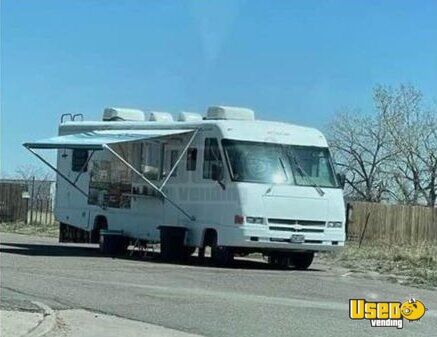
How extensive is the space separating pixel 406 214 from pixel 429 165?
18.0 meters

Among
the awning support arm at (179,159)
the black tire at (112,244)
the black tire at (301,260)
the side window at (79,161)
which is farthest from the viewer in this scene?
the side window at (79,161)

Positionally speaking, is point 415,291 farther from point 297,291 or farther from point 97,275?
point 97,275

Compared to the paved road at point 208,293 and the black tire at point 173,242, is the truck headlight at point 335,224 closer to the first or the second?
the paved road at point 208,293

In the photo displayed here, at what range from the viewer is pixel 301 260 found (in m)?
19.6

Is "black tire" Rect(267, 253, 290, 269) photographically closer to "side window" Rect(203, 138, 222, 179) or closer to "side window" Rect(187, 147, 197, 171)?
"side window" Rect(203, 138, 222, 179)

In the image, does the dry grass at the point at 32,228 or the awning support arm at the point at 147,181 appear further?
the dry grass at the point at 32,228

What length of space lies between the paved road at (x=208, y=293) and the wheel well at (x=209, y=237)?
1.85 ft

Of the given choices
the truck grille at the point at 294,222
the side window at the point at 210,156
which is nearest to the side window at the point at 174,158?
the side window at the point at 210,156

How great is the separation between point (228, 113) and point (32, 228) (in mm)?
17266

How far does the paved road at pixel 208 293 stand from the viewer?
10.6 m

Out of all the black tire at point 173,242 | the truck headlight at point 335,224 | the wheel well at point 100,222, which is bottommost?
the black tire at point 173,242

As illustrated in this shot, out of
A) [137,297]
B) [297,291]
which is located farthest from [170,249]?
[137,297]

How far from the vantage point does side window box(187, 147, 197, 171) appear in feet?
62.6

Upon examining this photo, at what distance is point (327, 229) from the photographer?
18.4m
